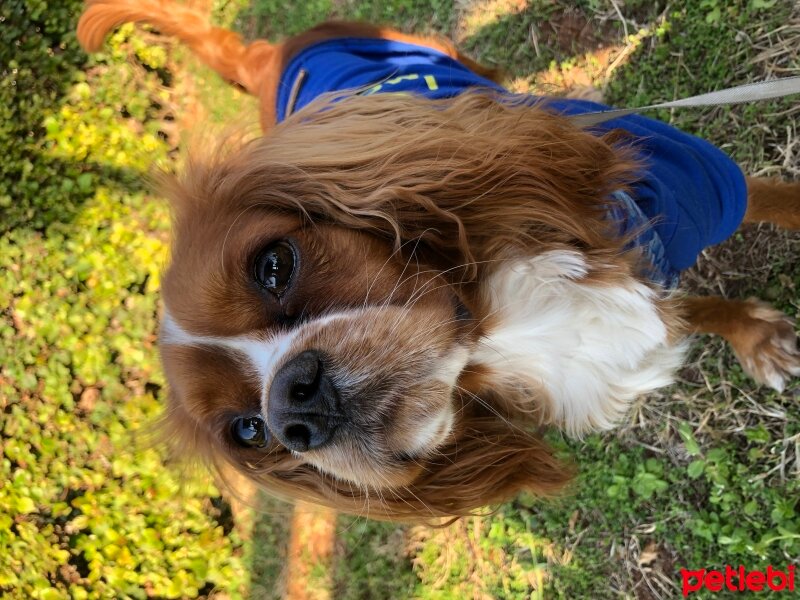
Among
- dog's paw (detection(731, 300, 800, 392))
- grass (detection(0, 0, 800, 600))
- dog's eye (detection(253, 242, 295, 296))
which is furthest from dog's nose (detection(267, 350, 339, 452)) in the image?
dog's paw (detection(731, 300, 800, 392))

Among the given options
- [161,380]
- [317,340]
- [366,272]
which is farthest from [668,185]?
[161,380]

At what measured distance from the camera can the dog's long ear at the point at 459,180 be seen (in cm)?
183

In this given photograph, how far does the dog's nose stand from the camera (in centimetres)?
156

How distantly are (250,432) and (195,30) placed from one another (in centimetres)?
247

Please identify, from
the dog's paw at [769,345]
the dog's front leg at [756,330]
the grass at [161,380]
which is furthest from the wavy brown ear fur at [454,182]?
the dog's paw at [769,345]

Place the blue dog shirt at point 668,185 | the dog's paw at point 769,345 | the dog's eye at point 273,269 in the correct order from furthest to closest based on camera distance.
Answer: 1. the dog's paw at point 769,345
2. the blue dog shirt at point 668,185
3. the dog's eye at point 273,269

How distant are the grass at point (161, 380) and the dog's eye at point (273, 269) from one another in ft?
2.64

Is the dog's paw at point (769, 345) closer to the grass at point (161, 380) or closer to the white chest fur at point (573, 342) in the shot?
the grass at point (161, 380)

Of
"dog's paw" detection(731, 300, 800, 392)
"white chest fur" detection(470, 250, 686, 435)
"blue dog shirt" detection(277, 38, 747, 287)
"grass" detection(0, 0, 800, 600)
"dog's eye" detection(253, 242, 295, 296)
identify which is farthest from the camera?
"grass" detection(0, 0, 800, 600)

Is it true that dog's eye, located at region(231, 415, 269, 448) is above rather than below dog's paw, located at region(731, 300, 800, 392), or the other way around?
above

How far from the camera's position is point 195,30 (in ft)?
11.7

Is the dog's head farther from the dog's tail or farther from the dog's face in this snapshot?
the dog's tail

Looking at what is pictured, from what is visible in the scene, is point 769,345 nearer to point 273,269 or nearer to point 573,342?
point 573,342

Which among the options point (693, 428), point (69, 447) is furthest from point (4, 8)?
point (693, 428)
